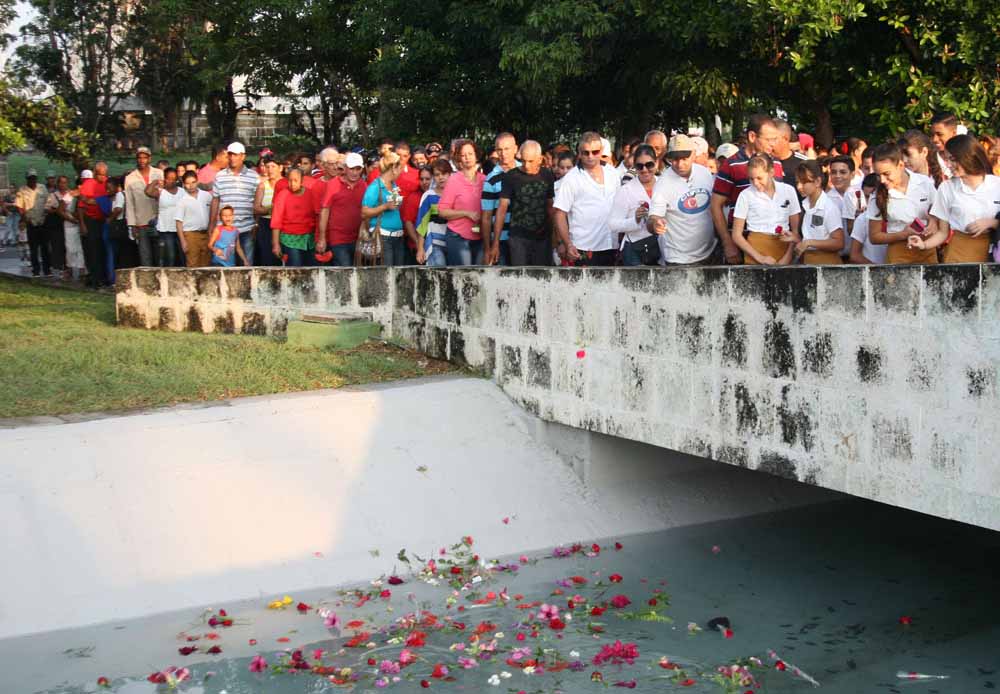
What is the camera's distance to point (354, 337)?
10.7 metres

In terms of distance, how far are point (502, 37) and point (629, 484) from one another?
927cm

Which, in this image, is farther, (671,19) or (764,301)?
(671,19)

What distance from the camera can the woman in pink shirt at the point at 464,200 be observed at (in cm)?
1034

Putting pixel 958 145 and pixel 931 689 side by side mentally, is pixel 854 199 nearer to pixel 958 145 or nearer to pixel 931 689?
pixel 958 145

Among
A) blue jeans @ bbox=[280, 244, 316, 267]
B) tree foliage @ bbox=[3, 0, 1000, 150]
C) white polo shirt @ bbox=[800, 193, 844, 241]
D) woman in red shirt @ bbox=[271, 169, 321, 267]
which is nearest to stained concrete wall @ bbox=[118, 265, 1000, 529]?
white polo shirt @ bbox=[800, 193, 844, 241]

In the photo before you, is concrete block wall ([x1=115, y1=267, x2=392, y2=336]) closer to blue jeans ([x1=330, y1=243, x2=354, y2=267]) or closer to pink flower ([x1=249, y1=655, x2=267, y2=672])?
blue jeans ([x1=330, y1=243, x2=354, y2=267])

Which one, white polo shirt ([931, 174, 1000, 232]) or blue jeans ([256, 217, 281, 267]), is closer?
white polo shirt ([931, 174, 1000, 232])

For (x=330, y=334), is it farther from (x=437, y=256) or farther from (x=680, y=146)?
(x=680, y=146)

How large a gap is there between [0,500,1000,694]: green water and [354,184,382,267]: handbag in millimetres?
4285

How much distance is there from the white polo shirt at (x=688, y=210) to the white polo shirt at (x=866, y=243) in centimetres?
118

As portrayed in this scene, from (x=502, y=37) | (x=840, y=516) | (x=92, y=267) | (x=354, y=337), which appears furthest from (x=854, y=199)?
(x=92, y=267)

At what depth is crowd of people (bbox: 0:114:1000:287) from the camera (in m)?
7.25

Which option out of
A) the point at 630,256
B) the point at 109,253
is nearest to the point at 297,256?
the point at 630,256

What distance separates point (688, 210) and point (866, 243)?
1.37 m
